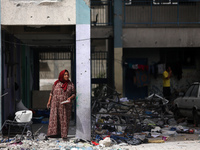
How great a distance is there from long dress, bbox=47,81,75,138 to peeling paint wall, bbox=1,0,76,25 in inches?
61.6

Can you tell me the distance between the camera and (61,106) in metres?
8.41

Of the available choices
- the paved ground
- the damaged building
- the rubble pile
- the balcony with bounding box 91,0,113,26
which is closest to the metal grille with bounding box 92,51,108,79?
the damaged building

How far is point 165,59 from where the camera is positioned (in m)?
18.6

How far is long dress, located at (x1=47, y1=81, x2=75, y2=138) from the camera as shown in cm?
841

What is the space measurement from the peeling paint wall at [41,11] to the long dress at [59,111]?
61.6 inches

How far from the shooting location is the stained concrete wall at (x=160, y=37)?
1605 centimetres

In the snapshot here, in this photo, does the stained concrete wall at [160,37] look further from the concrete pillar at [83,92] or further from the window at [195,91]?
the concrete pillar at [83,92]

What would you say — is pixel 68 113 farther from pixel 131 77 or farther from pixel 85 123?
pixel 131 77

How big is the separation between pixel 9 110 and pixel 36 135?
214cm

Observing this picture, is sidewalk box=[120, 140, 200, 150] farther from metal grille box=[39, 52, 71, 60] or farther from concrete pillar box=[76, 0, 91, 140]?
metal grille box=[39, 52, 71, 60]

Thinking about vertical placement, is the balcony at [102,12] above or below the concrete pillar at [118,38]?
above

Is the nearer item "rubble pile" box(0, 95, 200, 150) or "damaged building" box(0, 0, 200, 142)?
"rubble pile" box(0, 95, 200, 150)

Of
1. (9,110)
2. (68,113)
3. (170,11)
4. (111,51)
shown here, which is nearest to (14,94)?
(9,110)

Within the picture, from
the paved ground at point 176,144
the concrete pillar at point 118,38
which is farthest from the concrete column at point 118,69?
the paved ground at point 176,144
